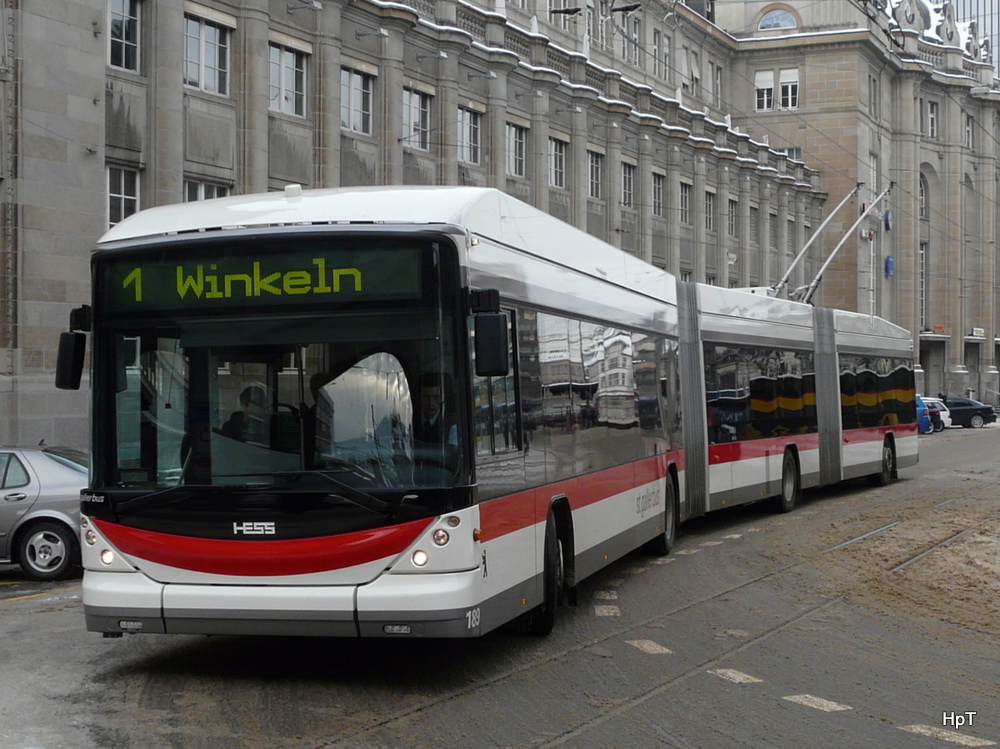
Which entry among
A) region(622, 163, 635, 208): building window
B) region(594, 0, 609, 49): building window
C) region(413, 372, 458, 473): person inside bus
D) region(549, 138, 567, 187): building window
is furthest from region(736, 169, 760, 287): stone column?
region(413, 372, 458, 473): person inside bus

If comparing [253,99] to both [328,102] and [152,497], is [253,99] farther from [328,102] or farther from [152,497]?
[152,497]

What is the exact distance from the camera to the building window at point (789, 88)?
73250 mm

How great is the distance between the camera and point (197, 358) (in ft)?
26.7

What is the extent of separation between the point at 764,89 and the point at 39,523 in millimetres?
63653

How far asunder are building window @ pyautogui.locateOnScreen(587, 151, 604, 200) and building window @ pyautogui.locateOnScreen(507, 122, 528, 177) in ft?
14.6

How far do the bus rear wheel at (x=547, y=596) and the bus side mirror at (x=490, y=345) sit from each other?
2377mm

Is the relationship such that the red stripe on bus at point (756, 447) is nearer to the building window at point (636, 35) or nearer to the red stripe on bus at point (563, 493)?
the red stripe on bus at point (563, 493)

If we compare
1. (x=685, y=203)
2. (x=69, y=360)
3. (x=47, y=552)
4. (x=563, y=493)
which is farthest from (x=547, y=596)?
(x=685, y=203)

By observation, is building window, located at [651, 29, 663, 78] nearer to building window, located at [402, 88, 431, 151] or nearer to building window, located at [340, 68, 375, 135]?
building window, located at [402, 88, 431, 151]

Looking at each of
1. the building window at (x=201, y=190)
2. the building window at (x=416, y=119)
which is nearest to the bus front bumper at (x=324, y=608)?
the building window at (x=201, y=190)

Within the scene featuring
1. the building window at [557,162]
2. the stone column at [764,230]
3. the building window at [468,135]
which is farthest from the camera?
the stone column at [764,230]

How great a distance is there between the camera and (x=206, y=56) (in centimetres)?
2827

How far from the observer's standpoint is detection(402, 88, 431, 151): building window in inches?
1373

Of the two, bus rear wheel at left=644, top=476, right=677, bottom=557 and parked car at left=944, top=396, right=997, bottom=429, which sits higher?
parked car at left=944, top=396, right=997, bottom=429
